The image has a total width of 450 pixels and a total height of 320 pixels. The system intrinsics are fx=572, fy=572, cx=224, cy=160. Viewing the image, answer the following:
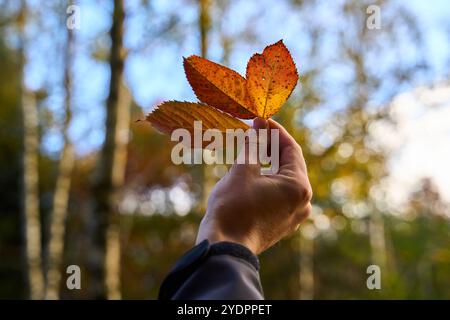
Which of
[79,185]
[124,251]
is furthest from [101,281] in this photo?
[79,185]

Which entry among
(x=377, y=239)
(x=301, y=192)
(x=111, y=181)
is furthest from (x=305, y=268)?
(x=301, y=192)

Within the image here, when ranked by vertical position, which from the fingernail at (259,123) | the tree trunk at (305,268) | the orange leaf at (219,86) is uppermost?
the orange leaf at (219,86)

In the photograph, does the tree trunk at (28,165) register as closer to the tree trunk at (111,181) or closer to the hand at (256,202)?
the tree trunk at (111,181)

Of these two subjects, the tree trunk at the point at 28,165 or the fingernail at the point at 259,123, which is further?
the tree trunk at the point at 28,165

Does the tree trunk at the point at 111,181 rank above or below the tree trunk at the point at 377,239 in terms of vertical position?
above

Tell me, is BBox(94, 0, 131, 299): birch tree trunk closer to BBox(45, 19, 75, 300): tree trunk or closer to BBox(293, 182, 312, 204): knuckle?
BBox(293, 182, 312, 204): knuckle

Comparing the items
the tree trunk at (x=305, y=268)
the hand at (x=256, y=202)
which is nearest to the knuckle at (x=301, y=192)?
the hand at (x=256, y=202)
